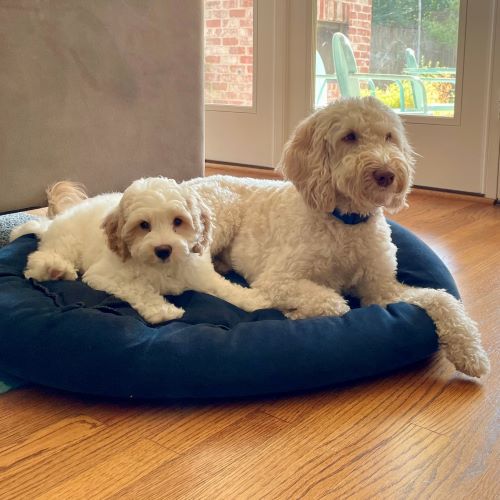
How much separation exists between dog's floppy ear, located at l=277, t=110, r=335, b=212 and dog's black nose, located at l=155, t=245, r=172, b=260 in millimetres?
481

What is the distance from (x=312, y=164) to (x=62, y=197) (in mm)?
1242

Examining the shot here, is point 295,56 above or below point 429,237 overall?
above

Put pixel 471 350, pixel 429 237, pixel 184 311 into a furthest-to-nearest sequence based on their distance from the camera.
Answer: pixel 429 237 < pixel 184 311 < pixel 471 350

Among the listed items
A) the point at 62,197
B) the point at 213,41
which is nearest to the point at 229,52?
the point at 213,41

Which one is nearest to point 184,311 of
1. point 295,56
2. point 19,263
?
point 19,263

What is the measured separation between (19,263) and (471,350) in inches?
61.9

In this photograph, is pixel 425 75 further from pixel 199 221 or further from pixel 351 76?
pixel 199 221

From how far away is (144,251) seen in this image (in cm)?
211

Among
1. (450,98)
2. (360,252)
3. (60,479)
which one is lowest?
(60,479)

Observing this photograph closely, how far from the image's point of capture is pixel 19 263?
2533 millimetres

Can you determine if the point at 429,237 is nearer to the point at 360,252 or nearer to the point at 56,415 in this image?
the point at 360,252

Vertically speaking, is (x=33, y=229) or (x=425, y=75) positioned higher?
(x=425, y=75)

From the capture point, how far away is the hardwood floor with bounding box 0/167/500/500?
1521mm

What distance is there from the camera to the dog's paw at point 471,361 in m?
2.00
